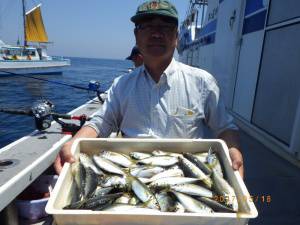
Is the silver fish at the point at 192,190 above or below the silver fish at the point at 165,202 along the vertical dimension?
above

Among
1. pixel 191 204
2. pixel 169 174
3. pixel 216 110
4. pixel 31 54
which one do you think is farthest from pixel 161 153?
pixel 31 54

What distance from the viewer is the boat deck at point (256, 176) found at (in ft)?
9.27

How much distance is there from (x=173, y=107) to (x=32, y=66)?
42.8m

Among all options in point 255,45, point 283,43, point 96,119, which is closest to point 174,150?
point 96,119

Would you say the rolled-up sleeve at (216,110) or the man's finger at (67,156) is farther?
the rolled-up sleeve at (216,110)

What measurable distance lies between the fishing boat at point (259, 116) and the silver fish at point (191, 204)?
222mm

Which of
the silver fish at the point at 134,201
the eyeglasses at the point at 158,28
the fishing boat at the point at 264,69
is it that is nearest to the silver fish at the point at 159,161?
the silver fish at the point at 134,201

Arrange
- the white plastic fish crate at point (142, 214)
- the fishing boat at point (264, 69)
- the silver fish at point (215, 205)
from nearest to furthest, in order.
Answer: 1. the white plastic fish crate at point (142, 214)
2. the silver fish at point (215, 205)
3. the fishing boat at point (264, 69)

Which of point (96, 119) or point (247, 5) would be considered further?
point (247, 5)

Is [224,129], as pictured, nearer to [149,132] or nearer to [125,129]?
[149,132]

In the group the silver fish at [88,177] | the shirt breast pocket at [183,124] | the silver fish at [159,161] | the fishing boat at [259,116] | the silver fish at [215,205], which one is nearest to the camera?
the silver fish at [215,205]

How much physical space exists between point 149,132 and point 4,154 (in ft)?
6.64

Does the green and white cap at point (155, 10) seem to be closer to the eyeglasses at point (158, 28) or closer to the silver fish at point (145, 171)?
the eyeglasses at point (158, 28)

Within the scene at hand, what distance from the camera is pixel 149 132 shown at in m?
→ 2.48
